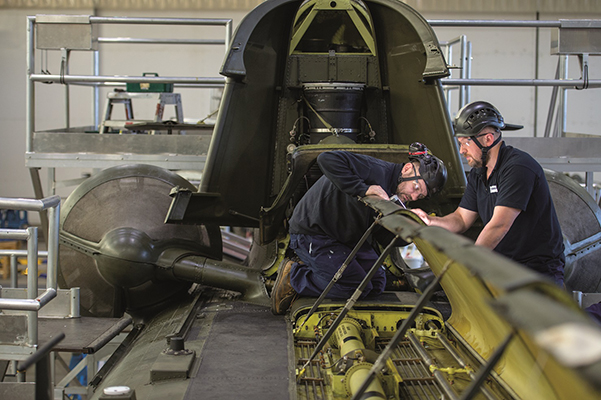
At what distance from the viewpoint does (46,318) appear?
4.33m

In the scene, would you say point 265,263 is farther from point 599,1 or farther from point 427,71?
point 599,1

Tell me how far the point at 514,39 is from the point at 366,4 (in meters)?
10.2

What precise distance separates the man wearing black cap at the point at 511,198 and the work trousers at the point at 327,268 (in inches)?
28.6

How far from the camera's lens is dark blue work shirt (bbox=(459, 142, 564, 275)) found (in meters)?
3.48

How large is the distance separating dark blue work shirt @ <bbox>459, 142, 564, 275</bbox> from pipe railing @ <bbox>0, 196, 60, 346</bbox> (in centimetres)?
261

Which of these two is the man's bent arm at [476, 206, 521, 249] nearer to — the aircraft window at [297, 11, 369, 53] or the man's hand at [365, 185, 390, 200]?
the man's hand at [365, 185, 390, 200]

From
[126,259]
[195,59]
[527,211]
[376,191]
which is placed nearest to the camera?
[527,211]

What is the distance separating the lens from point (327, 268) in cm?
418

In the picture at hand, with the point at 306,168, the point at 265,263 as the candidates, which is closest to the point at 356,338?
the point at 306,168

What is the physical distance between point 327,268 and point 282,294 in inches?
15.9

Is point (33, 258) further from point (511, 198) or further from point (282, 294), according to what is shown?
point (511, 198)

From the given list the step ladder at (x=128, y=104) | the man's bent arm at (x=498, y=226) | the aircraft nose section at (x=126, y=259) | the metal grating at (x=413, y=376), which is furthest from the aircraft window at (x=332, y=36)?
the metal grating at (x=413, y=376)

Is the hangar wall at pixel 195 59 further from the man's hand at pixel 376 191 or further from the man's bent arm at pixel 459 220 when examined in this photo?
the man's hand at pixel 376 191

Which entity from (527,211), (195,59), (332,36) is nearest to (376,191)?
(527,211)
